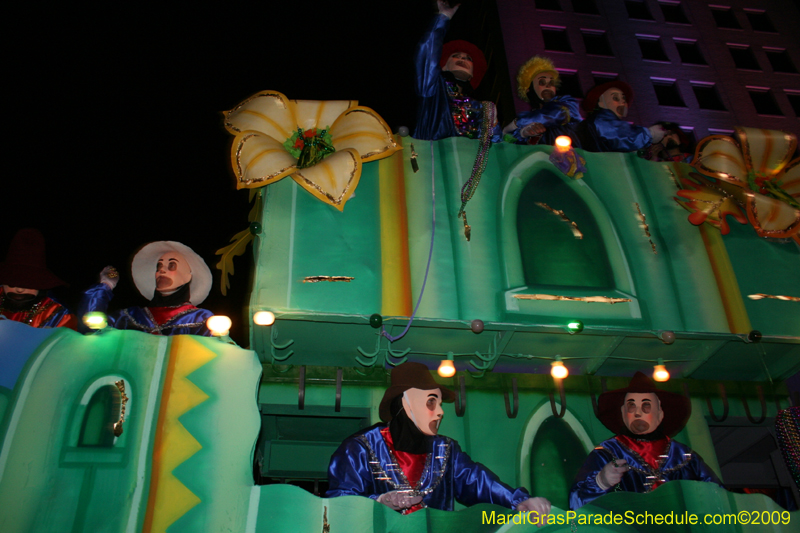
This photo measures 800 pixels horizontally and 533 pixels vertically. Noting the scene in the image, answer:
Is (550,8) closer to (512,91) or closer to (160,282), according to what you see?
(512,91)

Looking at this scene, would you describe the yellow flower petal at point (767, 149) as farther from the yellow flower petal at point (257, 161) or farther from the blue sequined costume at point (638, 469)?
the yellow flower petal at point (257, 161)

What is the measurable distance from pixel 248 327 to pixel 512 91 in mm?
11123

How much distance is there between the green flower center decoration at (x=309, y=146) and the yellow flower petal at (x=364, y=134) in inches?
3.4

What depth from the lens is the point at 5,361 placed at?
10.1 feet

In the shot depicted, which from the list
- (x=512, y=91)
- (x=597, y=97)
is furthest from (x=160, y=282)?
(x=512, y=91)

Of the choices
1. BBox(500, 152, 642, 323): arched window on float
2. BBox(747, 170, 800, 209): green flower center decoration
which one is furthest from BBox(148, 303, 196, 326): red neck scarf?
BBox(747, 170, 800, 209): green flower center decoration

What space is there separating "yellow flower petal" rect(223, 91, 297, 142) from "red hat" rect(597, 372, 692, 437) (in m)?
3.23

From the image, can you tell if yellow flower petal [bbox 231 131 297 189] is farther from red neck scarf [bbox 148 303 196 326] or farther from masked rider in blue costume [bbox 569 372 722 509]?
masked rider in blue costume [bbox 569 372 722 509]

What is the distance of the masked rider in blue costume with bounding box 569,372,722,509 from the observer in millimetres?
3777

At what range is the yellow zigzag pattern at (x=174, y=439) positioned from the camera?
283cm

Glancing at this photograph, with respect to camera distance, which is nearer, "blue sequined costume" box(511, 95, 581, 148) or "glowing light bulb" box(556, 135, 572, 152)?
"glowing light bulb" box(556, 135, 572, 152)

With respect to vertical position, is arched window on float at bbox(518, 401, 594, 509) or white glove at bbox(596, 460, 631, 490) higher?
arched window on float at bbox(518, 401, 594, 509)

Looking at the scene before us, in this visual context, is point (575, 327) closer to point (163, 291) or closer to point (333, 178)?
point (333, 178)

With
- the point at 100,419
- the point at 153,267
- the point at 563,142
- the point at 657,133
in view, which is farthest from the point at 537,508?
the point at 657,133
